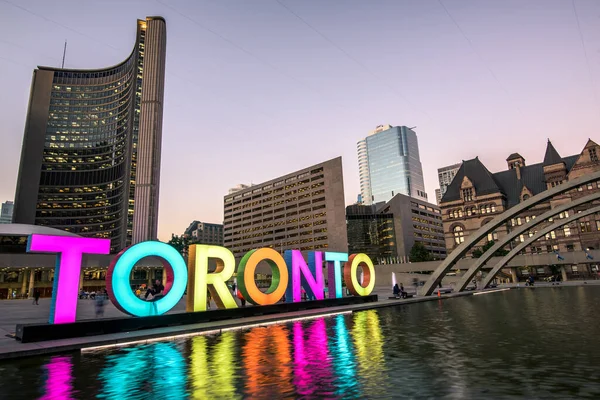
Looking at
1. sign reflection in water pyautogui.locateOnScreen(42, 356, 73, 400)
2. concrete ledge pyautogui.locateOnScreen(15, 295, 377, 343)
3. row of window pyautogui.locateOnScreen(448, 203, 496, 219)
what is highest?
row of window pyautogui.locateOnScreen(448, 203, 496, 219)

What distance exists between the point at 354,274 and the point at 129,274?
17862 mm

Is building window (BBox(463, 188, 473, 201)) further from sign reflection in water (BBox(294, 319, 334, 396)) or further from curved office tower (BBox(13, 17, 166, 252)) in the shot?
sign reflection in water (BBox(294, 319, 334, 396))

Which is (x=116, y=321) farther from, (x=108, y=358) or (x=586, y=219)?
(x=586, y=219)

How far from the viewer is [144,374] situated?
30.2ft

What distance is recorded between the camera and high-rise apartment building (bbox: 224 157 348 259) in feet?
465

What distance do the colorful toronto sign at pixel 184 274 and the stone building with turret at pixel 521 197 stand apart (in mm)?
81029

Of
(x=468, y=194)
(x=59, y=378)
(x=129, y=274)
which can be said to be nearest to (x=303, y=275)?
(x=129, y=274)

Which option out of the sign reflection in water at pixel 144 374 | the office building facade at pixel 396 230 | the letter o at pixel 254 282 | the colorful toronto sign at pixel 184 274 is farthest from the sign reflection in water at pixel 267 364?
the office building facade at pixel 396 230

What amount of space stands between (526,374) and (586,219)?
323ft

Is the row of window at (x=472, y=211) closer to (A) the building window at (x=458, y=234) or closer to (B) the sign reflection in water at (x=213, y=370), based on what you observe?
(A) the building window at (x=458, y=234)

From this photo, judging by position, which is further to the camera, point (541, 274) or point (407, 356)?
point (541, 274)

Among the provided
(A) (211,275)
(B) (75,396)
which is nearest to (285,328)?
(A) (211,275)

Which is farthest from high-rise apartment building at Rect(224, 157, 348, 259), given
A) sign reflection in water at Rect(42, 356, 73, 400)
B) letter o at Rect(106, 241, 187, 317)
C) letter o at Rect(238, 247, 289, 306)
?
sign reflection in water at Rect(42, 356, 73, 400)

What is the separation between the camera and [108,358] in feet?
38.1
